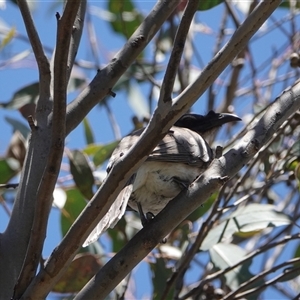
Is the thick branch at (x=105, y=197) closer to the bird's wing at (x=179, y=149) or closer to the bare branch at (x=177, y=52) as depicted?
the bare branch at (x=177, y=52)

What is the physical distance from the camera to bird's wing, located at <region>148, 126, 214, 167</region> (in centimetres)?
384

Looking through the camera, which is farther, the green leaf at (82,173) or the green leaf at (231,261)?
the green leaf at (82,173)

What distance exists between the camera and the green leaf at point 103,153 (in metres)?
4.76

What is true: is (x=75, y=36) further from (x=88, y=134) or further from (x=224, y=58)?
(x=88, y=134)

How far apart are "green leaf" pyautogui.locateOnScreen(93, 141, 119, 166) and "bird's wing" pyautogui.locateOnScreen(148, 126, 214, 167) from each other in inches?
27.5

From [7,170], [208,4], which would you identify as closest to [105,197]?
[208,4]

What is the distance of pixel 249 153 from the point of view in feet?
9.10

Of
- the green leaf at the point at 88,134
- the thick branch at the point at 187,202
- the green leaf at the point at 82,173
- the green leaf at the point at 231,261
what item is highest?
the green leaf at the point at 88,134

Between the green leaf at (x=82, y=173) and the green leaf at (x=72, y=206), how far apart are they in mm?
337

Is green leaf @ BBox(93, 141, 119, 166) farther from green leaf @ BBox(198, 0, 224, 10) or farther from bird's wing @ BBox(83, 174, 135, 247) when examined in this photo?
bird's wing @ BBox(83, 174, 135, 247)

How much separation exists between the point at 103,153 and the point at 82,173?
2.02ft

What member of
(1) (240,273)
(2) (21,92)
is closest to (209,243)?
(1) (240,273)

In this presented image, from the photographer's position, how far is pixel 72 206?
456 centimetres

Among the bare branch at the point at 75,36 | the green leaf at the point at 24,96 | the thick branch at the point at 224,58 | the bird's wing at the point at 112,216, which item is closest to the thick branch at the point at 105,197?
the thick branch at the point at 224,58
